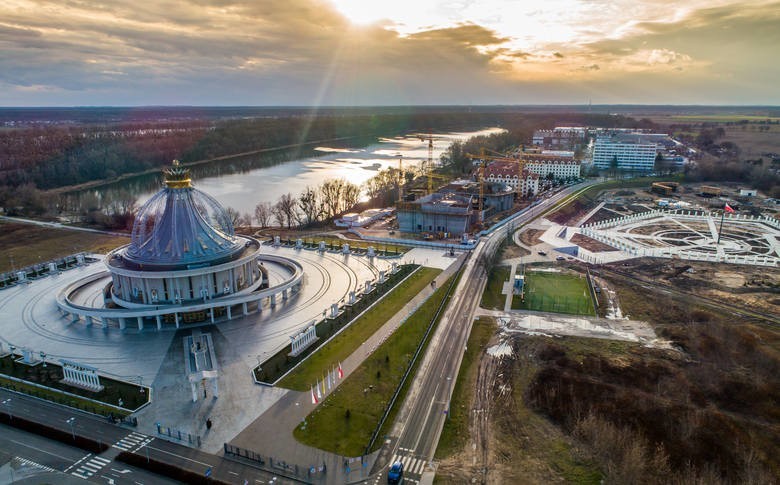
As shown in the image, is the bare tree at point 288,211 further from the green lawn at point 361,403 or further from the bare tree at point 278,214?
the green lawn at point 361,403

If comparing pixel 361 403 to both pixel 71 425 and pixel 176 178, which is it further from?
pixel 176 178

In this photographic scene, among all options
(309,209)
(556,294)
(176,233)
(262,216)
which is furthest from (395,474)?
(309,209)

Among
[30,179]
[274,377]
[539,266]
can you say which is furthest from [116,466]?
[30,179]

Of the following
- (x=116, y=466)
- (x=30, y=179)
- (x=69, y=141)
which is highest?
(x=69, y=141)

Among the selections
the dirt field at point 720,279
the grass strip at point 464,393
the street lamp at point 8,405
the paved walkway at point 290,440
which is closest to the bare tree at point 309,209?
the grass strip at point 464,393

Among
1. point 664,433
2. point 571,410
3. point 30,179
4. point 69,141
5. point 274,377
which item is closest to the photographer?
point 664,433

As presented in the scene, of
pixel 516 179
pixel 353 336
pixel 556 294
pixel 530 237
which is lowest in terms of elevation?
pixel 353 336

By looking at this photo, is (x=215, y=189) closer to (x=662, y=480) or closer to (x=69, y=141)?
(x=69, y=141)
